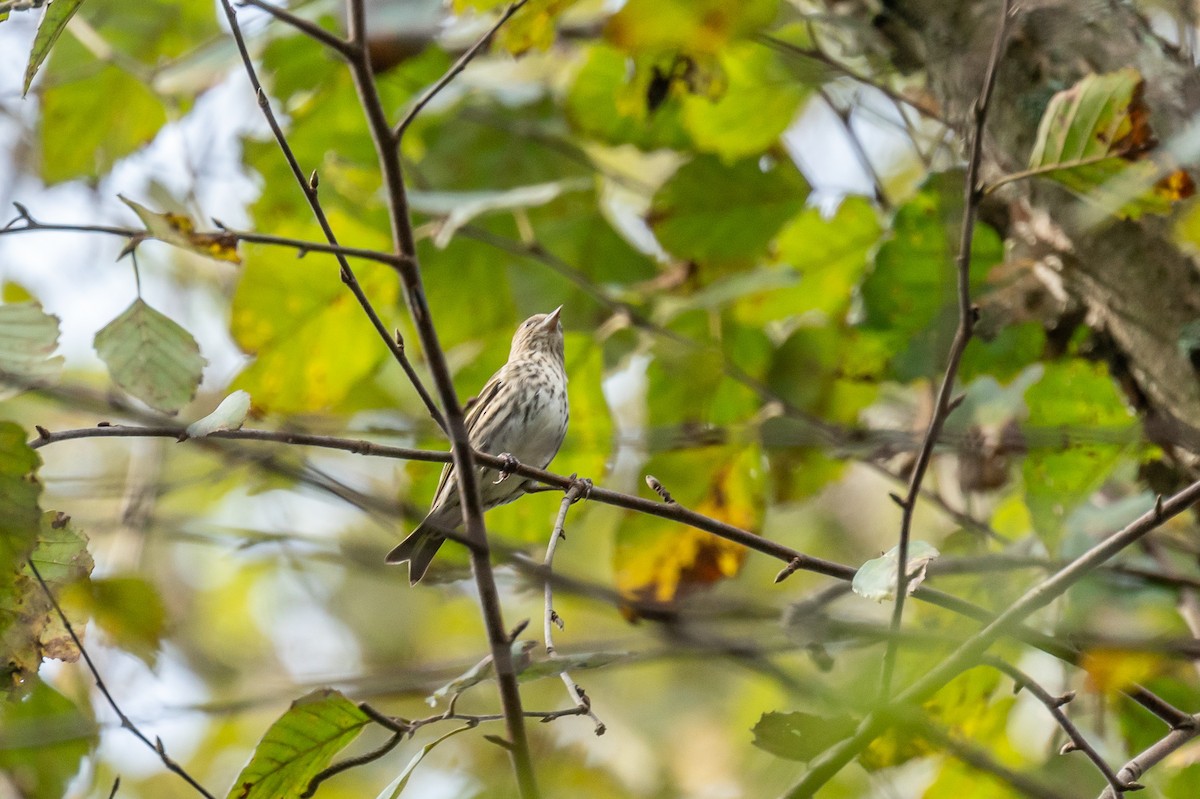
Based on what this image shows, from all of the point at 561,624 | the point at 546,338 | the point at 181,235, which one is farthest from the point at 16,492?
the point at 546,338

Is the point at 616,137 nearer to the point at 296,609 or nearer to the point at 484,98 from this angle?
the point at 484,98

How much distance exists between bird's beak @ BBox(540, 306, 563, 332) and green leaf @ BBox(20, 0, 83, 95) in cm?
219

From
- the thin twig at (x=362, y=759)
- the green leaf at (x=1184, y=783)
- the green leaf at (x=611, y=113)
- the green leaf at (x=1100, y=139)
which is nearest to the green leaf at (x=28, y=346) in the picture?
the thin twig at (x=362, y=759)

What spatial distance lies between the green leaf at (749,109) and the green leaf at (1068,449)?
1220 millimetres

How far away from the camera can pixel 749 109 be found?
12.0ft

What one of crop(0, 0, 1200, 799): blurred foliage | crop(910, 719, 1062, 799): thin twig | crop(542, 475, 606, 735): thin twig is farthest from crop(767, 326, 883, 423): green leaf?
crop(910, 719, 1062, 799): thin twig

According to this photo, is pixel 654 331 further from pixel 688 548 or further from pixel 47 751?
pixel 47 751

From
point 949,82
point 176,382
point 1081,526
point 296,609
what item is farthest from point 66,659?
point 296,609

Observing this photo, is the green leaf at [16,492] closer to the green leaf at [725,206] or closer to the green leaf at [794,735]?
the green leaf at [794,735]

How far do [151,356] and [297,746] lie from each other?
0.78 metres

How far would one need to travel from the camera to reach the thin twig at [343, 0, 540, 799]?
5.15ft

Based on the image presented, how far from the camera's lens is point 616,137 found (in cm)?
389

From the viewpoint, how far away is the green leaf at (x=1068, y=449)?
305 cm

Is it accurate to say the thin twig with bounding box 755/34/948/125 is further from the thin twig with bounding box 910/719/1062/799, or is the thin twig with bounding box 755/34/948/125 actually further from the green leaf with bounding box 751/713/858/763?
the thin twig with bounding box 910/719/1062/799
